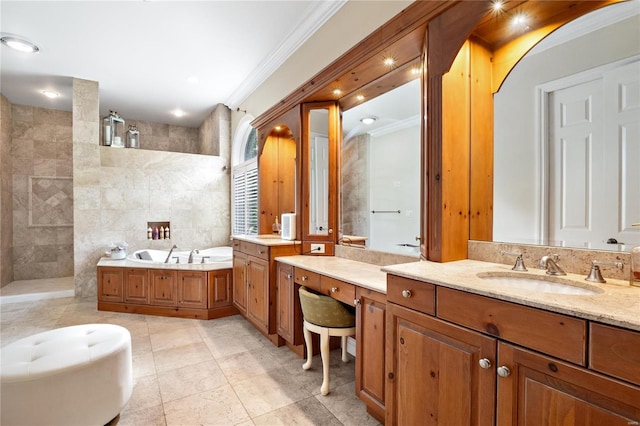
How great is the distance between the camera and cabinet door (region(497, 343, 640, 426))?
0.78 meters

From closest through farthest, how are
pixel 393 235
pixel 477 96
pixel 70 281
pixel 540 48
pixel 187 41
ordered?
1. pixel 540 48
2. pixel 477 96
3. pixel 393 235
4. pixel 187 41
5. pixel 70 281

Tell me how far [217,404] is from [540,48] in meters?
2.72

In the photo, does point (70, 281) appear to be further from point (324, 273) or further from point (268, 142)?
point (324, 273)

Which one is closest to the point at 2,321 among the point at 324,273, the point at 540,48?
the point at 324,273

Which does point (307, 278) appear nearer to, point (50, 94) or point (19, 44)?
point (19, 44)

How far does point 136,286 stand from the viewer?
3652 millimetres

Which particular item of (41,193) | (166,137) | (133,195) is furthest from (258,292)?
(41,193)

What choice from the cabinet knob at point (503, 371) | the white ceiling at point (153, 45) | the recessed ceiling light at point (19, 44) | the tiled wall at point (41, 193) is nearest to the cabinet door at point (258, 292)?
the cabinet knob at point (503, 371)

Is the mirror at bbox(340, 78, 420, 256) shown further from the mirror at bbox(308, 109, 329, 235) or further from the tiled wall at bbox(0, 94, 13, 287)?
the tiled wall at bbox(0, 94, 13, 287)

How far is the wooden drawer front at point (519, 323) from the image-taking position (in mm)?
854

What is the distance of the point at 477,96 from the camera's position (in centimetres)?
173

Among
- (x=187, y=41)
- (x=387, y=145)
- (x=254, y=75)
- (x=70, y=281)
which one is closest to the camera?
(x=387, y=145)

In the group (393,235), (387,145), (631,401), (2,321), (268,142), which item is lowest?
(2,321)

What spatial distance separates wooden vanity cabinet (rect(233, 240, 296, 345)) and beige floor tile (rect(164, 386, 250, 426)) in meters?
0.77
